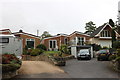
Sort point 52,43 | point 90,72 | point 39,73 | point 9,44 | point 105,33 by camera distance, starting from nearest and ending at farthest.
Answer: point 39,73 → point 90,72 → point 9,44 → point 105,33 → point 52,43

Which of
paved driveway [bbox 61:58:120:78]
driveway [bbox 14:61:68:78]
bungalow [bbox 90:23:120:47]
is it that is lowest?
paved driveway [bbox 61:58:120:78]

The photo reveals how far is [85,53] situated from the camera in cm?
2506

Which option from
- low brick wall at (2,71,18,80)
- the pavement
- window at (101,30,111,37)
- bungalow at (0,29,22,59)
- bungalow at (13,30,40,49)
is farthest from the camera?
window at (101,30,111,37)

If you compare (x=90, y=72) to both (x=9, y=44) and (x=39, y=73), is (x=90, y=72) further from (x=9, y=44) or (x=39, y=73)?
(x=9, y=44)

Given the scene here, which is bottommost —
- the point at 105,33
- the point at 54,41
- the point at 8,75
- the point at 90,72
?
the point at 90,72

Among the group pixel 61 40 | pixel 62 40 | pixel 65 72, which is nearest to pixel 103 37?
pixel 62 40

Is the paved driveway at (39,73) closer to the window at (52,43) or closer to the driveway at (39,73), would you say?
the driveway at (39,73)

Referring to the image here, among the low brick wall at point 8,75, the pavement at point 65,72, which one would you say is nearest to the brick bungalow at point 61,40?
the pavement at point 65,72

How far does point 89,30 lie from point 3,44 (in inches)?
2106

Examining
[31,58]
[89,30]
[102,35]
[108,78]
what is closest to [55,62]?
[108,78]

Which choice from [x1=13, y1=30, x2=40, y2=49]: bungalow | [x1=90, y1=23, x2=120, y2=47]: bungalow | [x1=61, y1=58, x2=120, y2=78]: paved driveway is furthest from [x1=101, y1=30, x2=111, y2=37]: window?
[x1=61, y1=58, x2=120, y2=78]: paved driveway

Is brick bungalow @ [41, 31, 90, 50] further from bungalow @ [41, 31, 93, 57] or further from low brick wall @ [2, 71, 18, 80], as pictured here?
low brick wall @ [2, 71, 18, 80]

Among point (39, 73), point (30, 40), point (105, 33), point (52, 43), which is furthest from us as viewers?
point (52, 43)

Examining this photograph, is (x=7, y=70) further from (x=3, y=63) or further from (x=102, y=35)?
(x=102, y=35)
